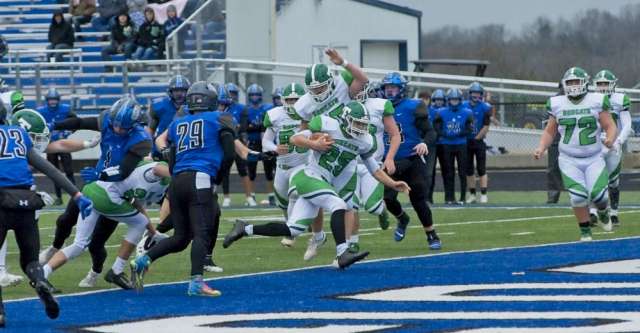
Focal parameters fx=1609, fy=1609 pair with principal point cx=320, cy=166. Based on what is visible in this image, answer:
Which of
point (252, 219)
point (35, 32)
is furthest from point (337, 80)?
point (35, 32)

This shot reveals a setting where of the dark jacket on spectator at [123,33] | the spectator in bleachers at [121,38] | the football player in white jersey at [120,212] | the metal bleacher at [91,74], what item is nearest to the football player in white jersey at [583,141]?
the football player in white jersey at [120,212]

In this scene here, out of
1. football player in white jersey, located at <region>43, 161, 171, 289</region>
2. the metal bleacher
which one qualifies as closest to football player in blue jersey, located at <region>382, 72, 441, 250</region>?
football player in white jersey, located at <region>43, 161, 171, 289</region>

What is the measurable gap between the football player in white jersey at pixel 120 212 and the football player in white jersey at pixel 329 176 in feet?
2.82

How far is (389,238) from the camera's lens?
16328 mm

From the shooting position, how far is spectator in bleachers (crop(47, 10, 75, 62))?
3250 cm

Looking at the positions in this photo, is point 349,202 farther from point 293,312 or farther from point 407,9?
point 407,9

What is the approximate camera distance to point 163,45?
32000mm

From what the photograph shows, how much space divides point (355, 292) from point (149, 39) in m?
21.7

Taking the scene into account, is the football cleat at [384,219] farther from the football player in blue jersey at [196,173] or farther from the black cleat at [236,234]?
the football player in blue jersey at [196,173]

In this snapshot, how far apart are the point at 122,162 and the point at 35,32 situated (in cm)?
2368

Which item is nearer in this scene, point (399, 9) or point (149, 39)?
point (149, 39)

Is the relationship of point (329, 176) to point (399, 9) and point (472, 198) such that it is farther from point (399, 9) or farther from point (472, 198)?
point (399, 9)

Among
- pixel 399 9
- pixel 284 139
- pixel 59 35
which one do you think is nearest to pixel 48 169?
pixel 284 139

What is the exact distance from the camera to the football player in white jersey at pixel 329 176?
40.9ft
